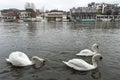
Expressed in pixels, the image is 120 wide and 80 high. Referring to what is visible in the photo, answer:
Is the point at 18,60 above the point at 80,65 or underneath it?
above

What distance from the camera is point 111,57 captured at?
13680 millimetres

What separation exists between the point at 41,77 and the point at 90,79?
252 centimetres

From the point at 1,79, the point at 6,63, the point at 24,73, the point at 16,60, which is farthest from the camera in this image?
the point at 6,63

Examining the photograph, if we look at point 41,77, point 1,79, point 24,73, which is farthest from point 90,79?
point 1,79

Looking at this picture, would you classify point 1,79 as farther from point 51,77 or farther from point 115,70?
point 115,70

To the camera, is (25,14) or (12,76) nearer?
(12,76)

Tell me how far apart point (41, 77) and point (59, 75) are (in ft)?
3.18

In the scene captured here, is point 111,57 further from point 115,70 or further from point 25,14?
point 25,14

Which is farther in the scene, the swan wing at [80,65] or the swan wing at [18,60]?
the swan wing at [18,60]

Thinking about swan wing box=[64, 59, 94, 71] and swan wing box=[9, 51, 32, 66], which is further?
swan wing box=[9, 51, 32, 66]

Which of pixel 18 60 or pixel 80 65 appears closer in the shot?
pixel 80 65

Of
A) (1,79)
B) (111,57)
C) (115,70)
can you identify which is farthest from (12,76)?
(111,57)

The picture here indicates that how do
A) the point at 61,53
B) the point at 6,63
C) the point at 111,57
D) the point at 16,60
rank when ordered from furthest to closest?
1. the point at 61,53
2. the point at 111,57
3. the point at 6,63
4. the point at 16,60

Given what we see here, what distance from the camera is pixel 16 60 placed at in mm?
11320
